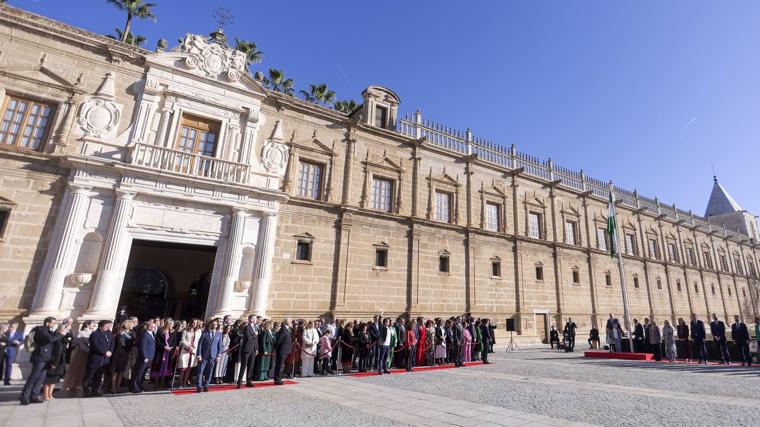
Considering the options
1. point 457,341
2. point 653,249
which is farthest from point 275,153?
point 653,249

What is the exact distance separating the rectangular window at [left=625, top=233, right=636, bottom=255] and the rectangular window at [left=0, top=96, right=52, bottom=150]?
1413 inches

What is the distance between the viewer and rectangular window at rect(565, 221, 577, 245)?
25.2 meters

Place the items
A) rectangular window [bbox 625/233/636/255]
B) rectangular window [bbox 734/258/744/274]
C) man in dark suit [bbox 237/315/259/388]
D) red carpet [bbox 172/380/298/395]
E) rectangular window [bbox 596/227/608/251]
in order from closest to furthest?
red carpet [bbox 172/380/298/395] → man in dark suit [bbox 237/315/259/388] → rectangular window [bbox 596/227/608/251] → rectangular window [bbox 625/233/636/255] → rectangular window [bbox 734/258/744/274]

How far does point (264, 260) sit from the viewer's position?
13.5 m

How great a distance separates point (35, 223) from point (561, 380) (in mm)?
16369

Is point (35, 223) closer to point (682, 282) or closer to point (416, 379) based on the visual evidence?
point (416, 379)

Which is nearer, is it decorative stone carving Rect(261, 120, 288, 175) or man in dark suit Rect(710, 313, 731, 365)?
man in dark suit Rect(710, 313, 731, 365)

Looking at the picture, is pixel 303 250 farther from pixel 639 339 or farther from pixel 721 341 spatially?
pixel 721 341

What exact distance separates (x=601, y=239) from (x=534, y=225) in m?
7.42

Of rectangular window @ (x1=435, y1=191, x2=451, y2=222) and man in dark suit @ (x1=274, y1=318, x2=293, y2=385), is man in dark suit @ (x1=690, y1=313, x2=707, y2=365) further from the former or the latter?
man in dark suit @ (x1=274, y1=318, x2=293, y2=385)

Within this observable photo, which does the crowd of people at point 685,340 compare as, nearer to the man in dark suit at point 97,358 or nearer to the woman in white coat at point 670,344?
the woman in white coat at point 670,344

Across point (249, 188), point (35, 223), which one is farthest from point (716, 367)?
point (35, 223)

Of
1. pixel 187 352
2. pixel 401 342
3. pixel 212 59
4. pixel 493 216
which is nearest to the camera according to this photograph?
pixel 187 352

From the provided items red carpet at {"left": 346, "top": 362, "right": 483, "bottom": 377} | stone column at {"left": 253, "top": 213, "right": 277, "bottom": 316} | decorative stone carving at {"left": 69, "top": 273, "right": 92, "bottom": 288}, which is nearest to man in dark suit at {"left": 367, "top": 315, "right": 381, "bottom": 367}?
red carpet at {"left": 346, "top": 362, "right": 483, "bottom": 377}
